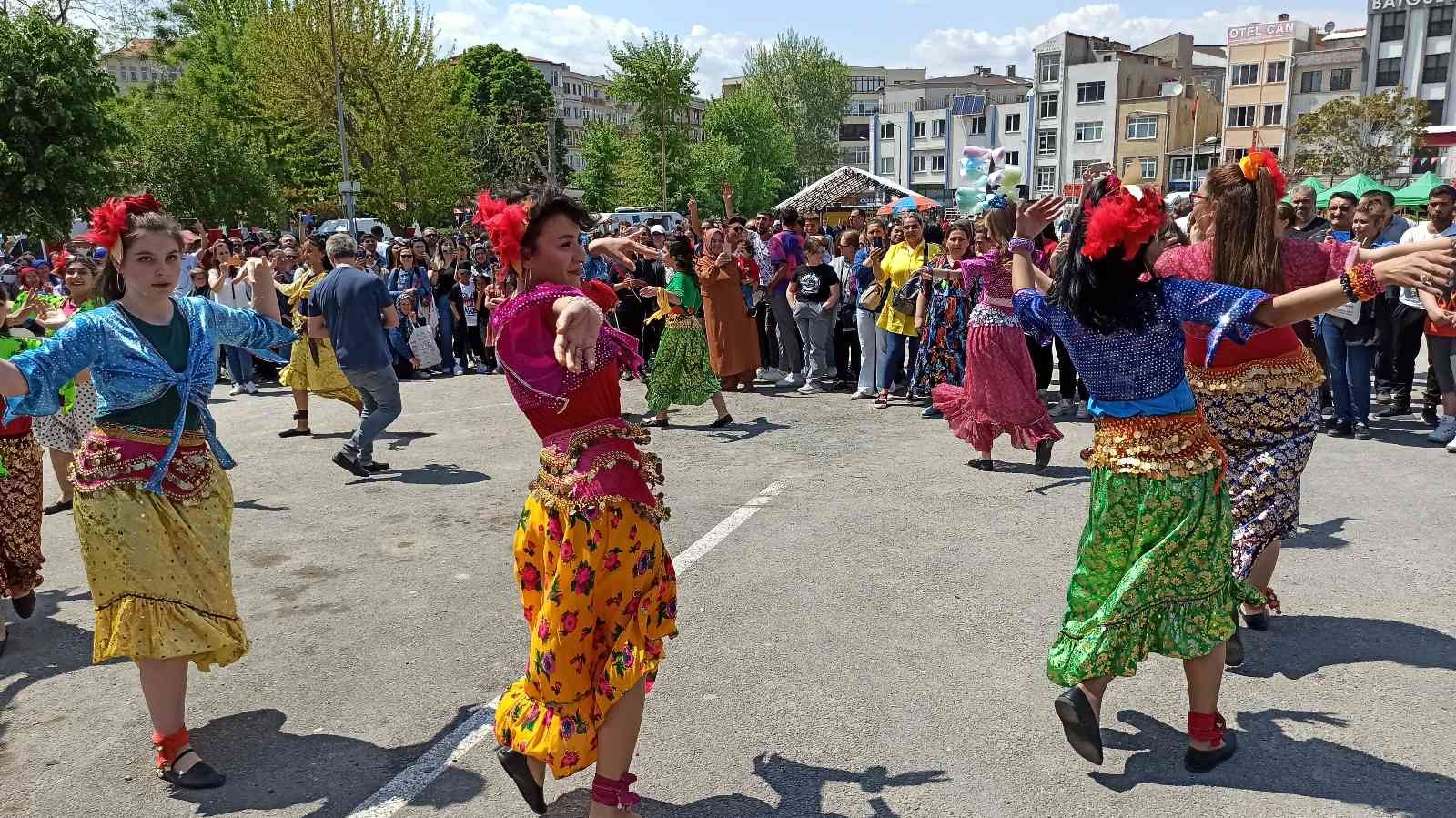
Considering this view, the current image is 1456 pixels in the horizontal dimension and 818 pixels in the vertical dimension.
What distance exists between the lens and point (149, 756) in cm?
373

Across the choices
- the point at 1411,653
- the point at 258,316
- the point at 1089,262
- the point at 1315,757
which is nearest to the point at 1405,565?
the point at 1411,653

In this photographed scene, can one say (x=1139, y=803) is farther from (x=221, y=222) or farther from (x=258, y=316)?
(x=221, y=222)

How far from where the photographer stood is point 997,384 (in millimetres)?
7441

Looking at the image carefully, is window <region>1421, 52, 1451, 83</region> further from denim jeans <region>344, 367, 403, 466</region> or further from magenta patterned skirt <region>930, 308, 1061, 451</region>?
denim jeans <region>344, 367, 403, 466</region>

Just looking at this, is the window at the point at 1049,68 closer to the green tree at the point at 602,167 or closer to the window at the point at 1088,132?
the window at the point at 1088,132

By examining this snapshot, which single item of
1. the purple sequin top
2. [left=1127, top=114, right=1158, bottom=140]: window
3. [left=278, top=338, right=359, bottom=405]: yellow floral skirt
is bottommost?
[left=278, top=338, right=359, bottom=405]: yellow floral skirt

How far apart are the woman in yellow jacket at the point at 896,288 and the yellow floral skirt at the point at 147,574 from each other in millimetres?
7668


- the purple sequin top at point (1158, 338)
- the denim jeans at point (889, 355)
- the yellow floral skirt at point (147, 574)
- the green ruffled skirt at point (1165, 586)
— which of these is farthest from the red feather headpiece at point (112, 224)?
the denim jeans at point (889, 355)

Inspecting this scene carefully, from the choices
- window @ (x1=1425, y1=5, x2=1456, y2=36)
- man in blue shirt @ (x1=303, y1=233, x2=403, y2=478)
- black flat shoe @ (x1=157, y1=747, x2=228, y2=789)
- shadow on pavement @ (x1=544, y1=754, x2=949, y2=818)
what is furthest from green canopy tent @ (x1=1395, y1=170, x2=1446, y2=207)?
window @ (x1=1425, y1=5, x2=1456, y2=36)

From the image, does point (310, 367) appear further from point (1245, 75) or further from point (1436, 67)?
point (1245, 75)

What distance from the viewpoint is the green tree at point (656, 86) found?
49.6m

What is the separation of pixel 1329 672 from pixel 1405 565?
5.43 ft

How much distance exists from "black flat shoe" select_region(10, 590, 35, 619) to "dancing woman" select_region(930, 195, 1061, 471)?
6110 millimetres

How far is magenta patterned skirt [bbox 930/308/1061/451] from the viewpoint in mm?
7379
